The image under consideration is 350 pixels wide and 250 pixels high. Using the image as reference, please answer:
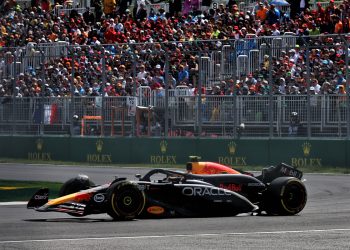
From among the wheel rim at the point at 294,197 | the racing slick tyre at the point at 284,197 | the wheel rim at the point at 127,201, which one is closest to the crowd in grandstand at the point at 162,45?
the wheel rim at the point at 127,201

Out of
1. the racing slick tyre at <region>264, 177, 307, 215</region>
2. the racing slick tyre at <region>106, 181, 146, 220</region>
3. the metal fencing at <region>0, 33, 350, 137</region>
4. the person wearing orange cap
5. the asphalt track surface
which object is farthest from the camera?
the person wearing orange cap

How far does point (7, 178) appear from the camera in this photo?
80.0ft

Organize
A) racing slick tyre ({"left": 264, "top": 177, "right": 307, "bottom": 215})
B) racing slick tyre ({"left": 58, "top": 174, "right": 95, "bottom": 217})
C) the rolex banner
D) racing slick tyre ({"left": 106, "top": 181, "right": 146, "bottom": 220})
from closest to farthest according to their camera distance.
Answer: racing slick tyre ({"left": 106, "top": 181, "right": 146, "bottom": 220}), racing slick tyre ({"left": 264, "top": 177, "right": 307, "bottom": 215}), racing slick tyre ({"left": 58, "top": 174, "right": 95, "bottom": 217}), the rolex banner

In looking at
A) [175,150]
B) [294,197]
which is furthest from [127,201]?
[175,150]

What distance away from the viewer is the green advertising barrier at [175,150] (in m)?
26.2

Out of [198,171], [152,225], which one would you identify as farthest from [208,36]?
[152,225]

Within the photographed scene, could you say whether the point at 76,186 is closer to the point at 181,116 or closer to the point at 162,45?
the point at 181,116

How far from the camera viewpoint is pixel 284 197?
47.6ft

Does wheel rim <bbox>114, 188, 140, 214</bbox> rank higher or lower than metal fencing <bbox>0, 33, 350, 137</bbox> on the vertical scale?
lower

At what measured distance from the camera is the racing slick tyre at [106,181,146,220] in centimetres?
1352

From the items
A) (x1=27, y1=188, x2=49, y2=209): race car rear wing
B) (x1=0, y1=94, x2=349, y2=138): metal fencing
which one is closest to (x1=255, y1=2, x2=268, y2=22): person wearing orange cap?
(x1=0, y1=94, x2=349, y2=138): metal fencing

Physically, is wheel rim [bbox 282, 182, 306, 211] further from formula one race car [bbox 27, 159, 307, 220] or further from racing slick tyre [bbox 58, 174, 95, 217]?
racing slick tyre [bbox 58, 174, 95, 217]

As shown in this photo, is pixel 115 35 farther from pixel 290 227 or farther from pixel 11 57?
pixel 290 227

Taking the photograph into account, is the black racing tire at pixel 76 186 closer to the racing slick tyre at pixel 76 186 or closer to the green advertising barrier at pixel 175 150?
the racing slick tyre at pixel 76 186
